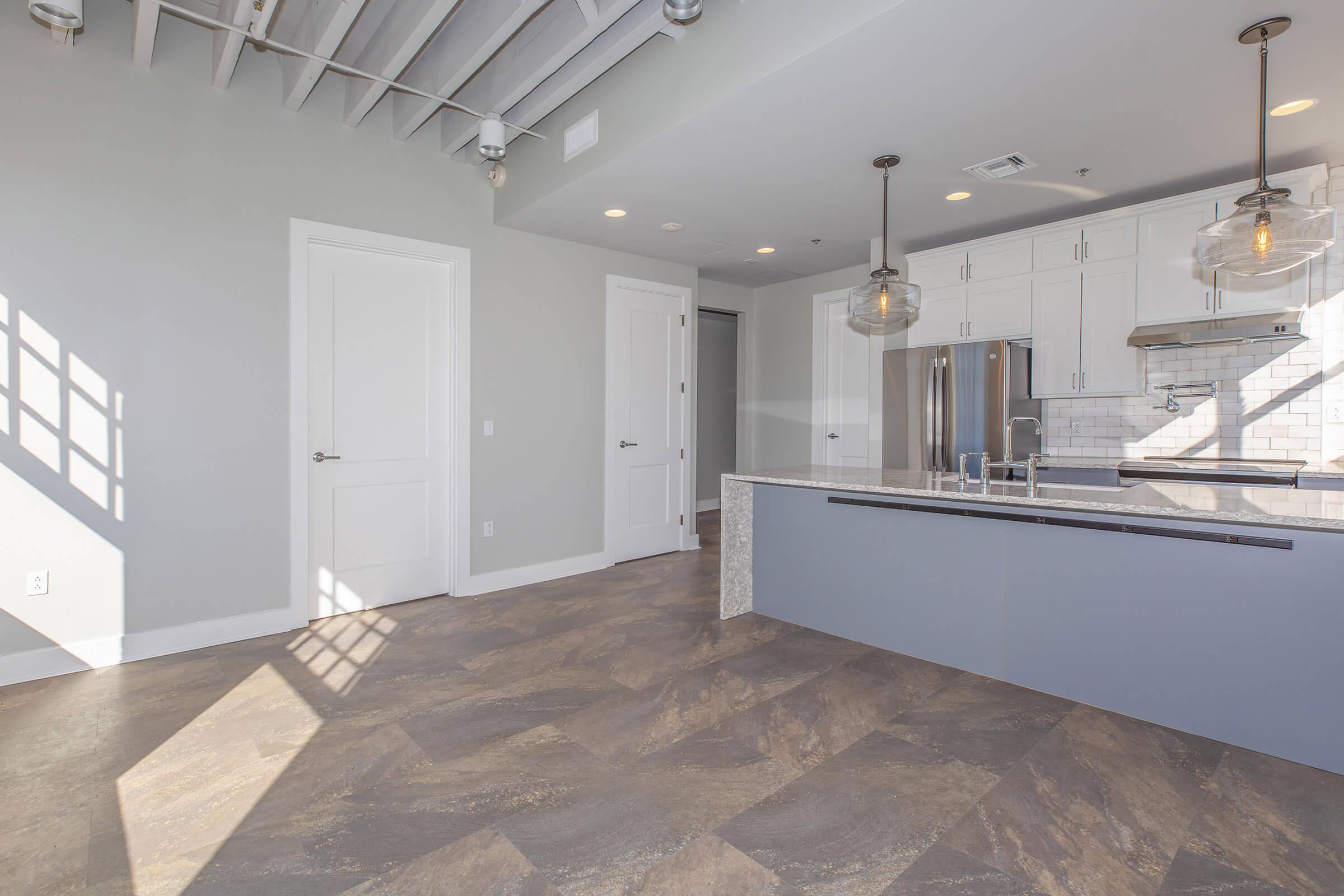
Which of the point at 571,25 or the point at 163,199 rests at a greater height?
the point at 571,25

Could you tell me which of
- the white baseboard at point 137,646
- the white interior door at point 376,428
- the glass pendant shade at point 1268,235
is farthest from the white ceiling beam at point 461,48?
the white baseboard at point 137,646


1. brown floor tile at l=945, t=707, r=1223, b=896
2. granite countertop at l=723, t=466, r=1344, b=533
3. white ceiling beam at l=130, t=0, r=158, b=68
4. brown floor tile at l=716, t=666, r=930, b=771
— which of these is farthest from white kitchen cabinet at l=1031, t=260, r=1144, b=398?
white ceiling beam at l=130, t=0, r=158, b=68

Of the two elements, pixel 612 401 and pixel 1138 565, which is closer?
pixel 1138 565

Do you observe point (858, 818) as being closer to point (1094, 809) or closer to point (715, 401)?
point (1094, 809)

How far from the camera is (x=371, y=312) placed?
13.2 ft

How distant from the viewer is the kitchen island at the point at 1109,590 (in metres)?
2.20

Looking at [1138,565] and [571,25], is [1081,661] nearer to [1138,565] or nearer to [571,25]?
[1138,565]

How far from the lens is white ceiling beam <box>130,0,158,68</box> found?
276 cm

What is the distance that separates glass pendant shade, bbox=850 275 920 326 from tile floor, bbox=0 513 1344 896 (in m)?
1.76

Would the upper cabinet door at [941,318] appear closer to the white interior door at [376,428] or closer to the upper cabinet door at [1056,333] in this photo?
the upper cabinet door at [1056,333]

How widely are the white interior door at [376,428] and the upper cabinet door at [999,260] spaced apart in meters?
3.65

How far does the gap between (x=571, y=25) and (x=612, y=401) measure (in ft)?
9.10

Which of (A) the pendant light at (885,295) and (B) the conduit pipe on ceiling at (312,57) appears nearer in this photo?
(B) the conduit pipe on ceiling at (312,57)

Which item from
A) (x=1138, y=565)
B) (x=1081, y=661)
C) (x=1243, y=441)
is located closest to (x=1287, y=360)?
(x=1243, y=441)
